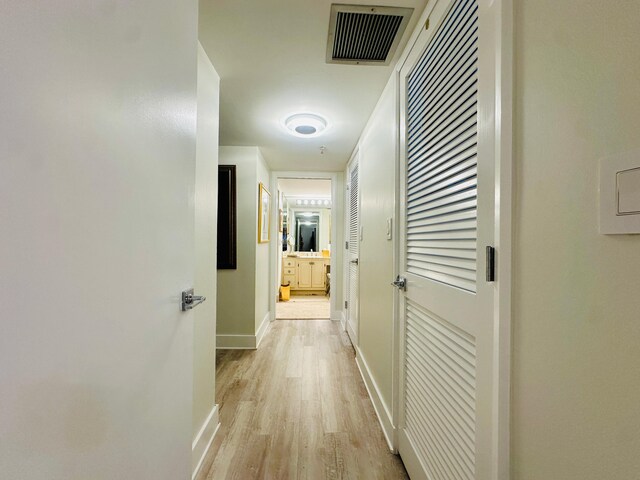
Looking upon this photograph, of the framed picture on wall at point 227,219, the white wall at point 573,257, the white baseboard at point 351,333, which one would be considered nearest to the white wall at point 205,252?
the framed picture on wall at point 227,219

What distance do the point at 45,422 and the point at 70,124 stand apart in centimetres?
45

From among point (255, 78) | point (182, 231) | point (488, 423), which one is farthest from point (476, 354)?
A: point (255, 78)

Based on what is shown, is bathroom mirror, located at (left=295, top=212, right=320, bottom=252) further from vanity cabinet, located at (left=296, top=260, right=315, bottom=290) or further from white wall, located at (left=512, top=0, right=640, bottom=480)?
white wall, located at (left=512, top=0, right=640, bottom=480)

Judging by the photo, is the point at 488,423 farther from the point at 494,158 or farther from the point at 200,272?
the point at 200,272

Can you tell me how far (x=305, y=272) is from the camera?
6219 millimetres

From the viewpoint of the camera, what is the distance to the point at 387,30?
1.39 meters

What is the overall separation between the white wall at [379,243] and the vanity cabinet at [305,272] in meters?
3.55

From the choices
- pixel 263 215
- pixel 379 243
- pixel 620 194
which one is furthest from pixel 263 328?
pixel 620 194

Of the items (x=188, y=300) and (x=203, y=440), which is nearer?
(x=188, y=300)

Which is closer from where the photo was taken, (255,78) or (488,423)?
(488,423)

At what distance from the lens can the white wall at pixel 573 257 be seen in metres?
0.47

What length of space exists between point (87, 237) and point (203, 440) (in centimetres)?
147

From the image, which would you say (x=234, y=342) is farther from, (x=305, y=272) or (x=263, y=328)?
(x=305, y=272)

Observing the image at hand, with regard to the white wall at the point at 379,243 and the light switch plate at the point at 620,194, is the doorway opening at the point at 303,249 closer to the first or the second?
the white wall at the point at 379,243
